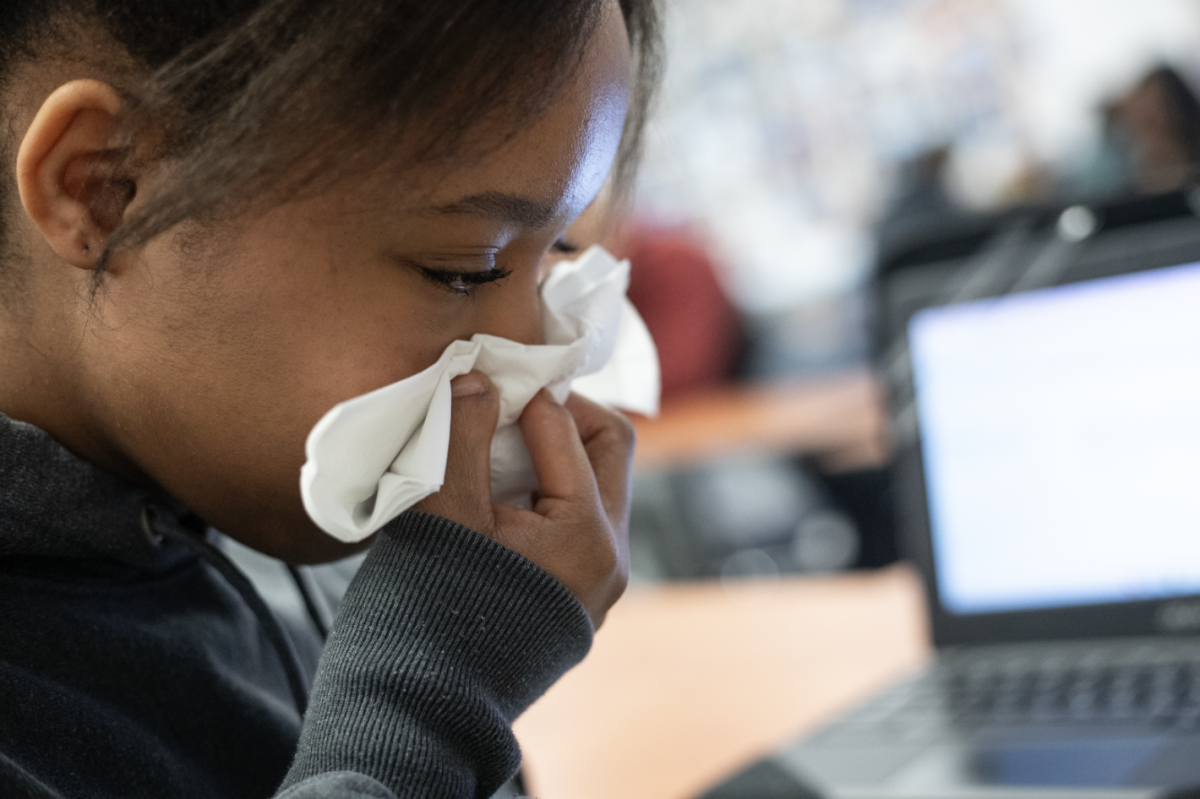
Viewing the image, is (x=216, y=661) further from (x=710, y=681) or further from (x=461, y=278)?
(x=710, y=681)

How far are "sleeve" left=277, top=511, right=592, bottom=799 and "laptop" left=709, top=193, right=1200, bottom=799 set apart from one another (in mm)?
275

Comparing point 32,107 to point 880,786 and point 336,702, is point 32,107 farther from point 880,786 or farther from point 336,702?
point 880,786

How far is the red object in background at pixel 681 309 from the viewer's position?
11.5 feet

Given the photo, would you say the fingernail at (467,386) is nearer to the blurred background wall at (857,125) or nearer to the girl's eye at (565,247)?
the girl's eye at (565,247)

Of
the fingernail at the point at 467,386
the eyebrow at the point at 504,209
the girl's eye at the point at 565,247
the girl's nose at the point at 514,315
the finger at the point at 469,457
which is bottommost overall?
the finger at the point at 469,457

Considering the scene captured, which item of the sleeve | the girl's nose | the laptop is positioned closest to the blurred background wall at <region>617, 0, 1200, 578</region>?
the laptop

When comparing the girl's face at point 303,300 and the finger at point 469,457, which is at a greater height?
the girl's face at point 303,300

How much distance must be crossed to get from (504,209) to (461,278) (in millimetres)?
44

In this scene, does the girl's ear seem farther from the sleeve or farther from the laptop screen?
the laptop screen

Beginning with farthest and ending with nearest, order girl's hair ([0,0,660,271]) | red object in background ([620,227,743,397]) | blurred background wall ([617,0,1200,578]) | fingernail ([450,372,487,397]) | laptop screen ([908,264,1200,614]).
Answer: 1. red object in background ([620,227,743,397])
2. blurred background wall ([617,0,1200,578])
3. laptop screen ([908,264,1200,614])
4. fingernail ([450,372,487,397])
5. girl's hair ([0,0,660,271])

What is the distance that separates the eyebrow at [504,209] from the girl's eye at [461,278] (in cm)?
3

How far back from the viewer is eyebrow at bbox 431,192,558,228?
0.50m

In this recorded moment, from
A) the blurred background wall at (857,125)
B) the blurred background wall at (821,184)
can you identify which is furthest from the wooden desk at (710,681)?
the blurred background wall at (857,125)

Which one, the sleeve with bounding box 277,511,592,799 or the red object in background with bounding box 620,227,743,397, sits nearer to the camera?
the sleeve with bounding box 277,511,592,799
